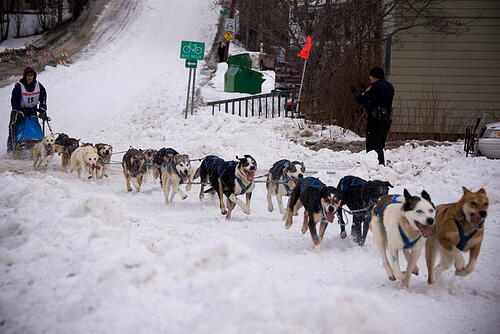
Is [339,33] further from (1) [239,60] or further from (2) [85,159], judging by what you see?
(2) [85,159]

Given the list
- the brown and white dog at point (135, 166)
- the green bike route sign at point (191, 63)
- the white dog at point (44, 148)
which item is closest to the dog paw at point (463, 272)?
the brown and white dog at point (135, 166)

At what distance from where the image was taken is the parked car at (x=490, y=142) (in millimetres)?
9234

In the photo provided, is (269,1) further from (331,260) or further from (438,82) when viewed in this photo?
(331,260)

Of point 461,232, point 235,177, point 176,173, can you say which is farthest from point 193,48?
point 461,232

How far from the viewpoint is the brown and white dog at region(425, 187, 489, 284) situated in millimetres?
4125

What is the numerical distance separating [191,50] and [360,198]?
35.8 ft

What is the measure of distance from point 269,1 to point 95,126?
8.05 meters

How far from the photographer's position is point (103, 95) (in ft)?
68.4

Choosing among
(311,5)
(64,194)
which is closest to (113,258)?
(64,194)

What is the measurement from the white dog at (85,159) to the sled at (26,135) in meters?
1.88

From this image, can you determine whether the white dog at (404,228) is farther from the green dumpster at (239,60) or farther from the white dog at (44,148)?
the green dumpster at (239,60)

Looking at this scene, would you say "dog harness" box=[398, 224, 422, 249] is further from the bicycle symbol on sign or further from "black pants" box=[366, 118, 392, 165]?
the bicycle symbol on sign

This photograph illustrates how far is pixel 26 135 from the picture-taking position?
11.2m

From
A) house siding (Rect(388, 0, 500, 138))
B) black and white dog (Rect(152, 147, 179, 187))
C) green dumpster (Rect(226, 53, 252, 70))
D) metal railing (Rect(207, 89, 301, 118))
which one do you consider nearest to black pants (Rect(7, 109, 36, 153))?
black and white dog (Rect(152, 147, 179, 187))
